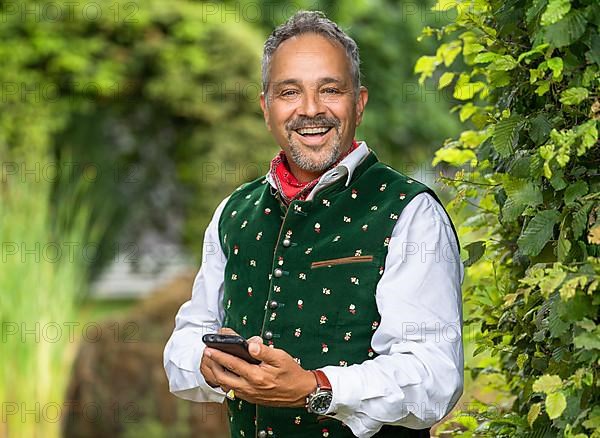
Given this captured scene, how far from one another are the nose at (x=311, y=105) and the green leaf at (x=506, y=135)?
48 cm

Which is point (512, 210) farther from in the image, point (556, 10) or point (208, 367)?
point (208, 367)

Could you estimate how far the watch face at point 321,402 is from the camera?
78.8 inches

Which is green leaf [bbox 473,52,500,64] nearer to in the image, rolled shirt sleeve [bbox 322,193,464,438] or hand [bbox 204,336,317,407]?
rolled shirt sleeve [bbox 322,193,464,438]

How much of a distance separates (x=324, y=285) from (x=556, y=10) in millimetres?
826

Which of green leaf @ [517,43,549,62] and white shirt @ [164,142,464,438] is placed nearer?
green leaf @ [517,43,549,62]

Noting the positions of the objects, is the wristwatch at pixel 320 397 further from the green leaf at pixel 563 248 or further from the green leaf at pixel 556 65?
the green leaf at pixel 556 65

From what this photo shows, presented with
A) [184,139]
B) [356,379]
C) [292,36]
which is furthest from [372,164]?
[184,139]

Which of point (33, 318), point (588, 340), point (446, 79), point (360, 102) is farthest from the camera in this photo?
point (33, 318)

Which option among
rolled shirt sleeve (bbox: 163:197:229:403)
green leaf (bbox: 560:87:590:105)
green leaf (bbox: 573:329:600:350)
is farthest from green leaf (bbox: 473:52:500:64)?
rolled shirt sleeve (bbox: 163:197:229:403)

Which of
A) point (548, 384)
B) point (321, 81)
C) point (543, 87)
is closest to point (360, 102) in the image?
point (321, 81)

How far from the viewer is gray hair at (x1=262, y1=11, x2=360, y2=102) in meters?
2.39

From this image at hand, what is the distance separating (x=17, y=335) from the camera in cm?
466

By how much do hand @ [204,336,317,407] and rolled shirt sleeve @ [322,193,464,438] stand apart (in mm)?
64

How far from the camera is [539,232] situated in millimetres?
1872
